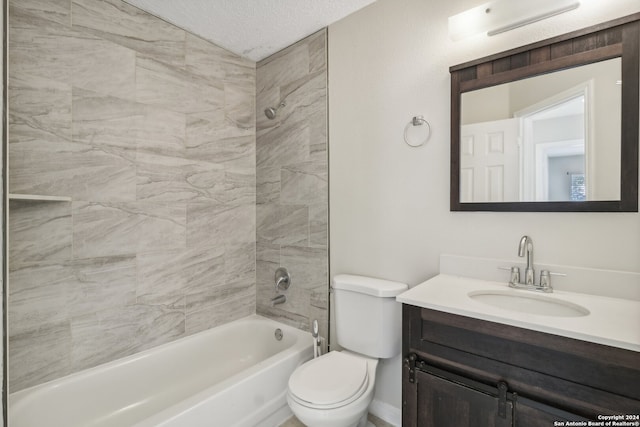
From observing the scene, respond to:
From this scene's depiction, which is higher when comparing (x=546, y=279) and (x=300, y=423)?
(x=546, y=279)

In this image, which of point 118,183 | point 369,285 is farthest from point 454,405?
point 118,183

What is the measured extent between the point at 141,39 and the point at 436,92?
1824mm

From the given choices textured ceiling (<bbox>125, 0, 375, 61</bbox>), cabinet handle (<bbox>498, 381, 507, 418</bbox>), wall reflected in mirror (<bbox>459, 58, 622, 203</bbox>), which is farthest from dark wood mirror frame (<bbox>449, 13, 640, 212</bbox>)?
textured ceiling (<bbox>125, 0, 375, 61</bbox>)

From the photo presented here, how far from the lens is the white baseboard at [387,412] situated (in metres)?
1.84

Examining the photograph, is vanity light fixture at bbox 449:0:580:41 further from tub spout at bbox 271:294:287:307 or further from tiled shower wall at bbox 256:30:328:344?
tub spout at bbox 271:294:287:307

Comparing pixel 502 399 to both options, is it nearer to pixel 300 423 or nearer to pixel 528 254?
pixel 528 254

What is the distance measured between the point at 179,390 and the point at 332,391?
1157 mm

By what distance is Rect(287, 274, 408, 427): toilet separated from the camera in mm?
1385

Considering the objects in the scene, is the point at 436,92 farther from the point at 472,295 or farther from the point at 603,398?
the point at 603,398

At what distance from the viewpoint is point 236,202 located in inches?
98.2

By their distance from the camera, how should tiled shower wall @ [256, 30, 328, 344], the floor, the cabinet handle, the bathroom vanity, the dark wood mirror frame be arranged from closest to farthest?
the bathroom vanity
the cabinet handle
the dark wood mirror frame
the floor
tiled shower wall @ [256, 30, 328, 344]

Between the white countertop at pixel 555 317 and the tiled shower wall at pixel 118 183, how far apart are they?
1.00 meters

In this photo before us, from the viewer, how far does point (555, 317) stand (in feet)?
3.62

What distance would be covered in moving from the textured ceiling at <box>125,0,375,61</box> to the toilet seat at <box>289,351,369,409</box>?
82.8 inches
